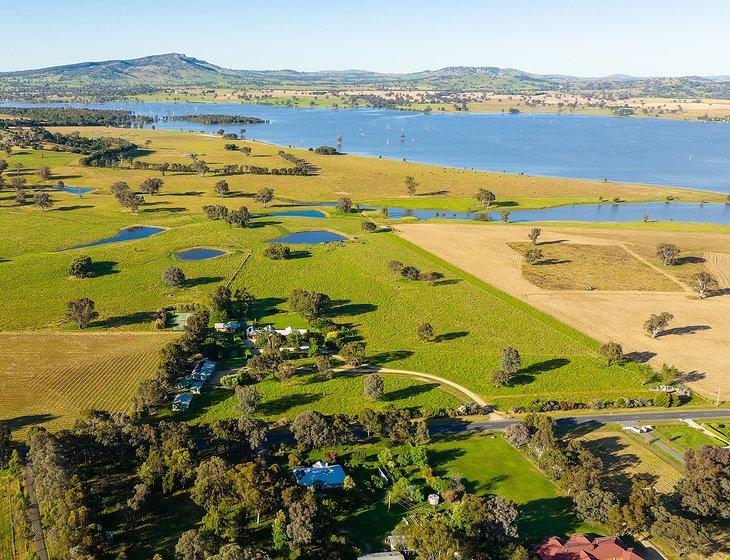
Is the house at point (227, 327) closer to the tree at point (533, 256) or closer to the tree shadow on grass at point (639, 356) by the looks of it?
the tree shadow on grass at point (639, 356)

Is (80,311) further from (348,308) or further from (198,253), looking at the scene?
(348,308)

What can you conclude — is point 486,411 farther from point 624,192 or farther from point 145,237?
point 624,192

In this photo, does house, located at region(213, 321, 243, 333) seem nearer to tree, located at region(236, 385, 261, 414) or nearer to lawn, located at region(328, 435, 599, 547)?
tree, located at region(236, 385, 261, 414)

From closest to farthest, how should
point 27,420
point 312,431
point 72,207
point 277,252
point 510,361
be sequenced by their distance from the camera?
point 312,431
point 27,420
point 510,361
point 277,252
point 72,207

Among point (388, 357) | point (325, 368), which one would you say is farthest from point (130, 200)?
point (388, 357)

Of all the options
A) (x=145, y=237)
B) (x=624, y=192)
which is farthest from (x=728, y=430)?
(x=624, y=192)

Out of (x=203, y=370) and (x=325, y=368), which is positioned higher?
(x=325, y=368)

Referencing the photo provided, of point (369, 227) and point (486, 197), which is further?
point (486, 197)
